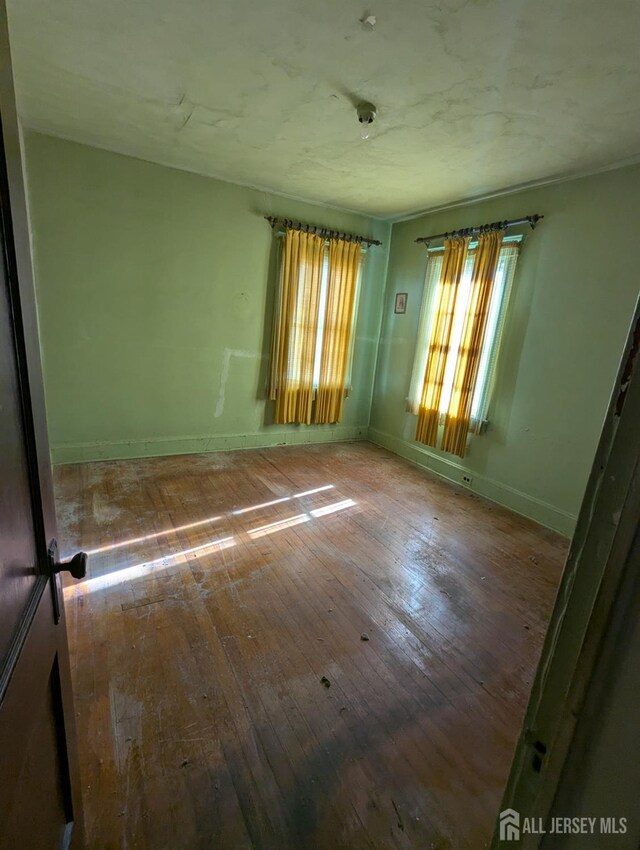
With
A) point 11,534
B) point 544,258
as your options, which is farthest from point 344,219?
point 11,534

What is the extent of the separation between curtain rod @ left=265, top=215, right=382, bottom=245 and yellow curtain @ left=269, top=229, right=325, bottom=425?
5 centimetres

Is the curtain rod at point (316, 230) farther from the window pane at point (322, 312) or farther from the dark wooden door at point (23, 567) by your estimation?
the dark wooden door at point (23, 567)

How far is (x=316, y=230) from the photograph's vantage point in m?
3.95

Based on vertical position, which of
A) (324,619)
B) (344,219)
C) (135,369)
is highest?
(344,219)

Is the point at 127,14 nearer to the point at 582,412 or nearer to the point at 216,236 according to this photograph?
A: the point at 216,236

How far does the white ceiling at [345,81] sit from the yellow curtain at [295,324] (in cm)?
94

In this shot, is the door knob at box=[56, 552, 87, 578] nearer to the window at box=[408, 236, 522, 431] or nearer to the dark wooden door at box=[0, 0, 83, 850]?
the dark wooden door at box=[0, 0, 83, 850]

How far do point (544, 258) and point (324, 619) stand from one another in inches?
119

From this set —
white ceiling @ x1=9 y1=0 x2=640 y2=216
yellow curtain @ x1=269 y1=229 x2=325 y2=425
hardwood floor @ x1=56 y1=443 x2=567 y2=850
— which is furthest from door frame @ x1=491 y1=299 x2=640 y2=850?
yellow curtain @ x1=269 y1=229 x2=325 y2=425

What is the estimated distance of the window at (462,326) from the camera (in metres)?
3.22

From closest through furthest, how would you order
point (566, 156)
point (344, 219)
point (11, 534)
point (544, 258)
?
point (11, 534), point (566, 156), point (544, 258), point (344, 219)

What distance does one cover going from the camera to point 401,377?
442cm

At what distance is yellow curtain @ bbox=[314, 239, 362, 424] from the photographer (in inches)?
162

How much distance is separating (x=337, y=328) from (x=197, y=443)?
6.39ft
